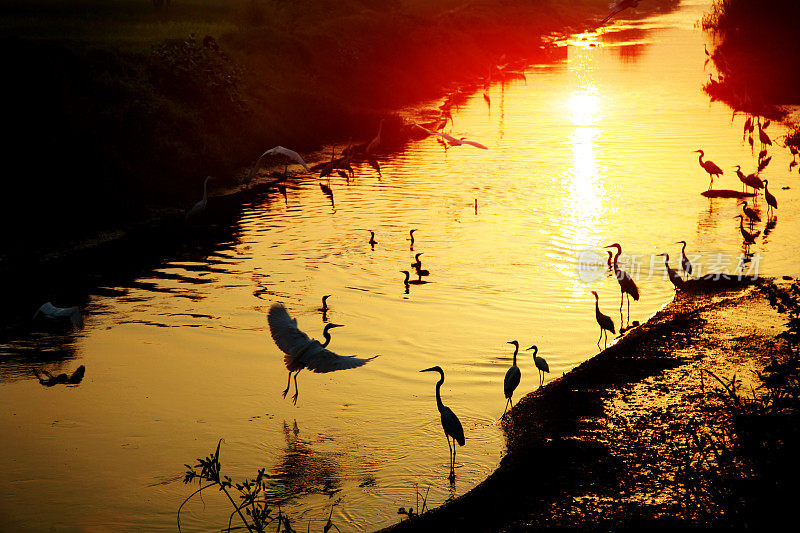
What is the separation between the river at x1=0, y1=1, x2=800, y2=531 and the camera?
384 inches

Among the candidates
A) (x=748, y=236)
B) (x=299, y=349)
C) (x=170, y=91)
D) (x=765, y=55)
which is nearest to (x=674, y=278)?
(x=748, y=236)

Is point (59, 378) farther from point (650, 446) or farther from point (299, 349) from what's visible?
point (650, 446)

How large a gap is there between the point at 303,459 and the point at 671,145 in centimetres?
2480

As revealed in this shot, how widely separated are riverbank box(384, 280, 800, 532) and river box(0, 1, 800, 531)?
73cm

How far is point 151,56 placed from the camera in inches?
1133

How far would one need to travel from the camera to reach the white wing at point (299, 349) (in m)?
9.80

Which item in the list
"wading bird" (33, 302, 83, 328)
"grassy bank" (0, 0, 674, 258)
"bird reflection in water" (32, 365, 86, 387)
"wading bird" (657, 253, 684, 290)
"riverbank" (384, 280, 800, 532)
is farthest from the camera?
"grassy bank" (0, 0, 674, 258)

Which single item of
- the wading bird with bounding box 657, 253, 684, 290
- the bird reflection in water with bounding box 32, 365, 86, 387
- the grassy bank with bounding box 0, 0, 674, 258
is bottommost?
the bird reflection in water with bounding box 32, 365, 86, 387

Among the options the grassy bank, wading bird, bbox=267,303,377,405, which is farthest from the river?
the grassy bank

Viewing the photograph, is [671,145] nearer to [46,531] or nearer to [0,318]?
[0,318]

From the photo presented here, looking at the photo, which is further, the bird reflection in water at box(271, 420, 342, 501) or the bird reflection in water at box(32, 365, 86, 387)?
the bird reflection in water at box(32, 365, 86, 387)

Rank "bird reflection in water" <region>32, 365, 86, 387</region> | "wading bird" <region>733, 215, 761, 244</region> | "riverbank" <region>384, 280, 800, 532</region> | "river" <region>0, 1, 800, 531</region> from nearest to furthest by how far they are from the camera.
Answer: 1. "riverbank" <region>384, 280, 800, 532</region>
2. "river" <region>0, 1, 800, 531</region>
3. "bird reflection in water" <region>32, 365, 86, 387</region>
4. "wading bird" <region>733, 215, 761, 244</region>

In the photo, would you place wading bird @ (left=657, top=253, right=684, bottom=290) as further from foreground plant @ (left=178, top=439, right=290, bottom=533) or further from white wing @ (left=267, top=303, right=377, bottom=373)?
foreground plant @ (left=178, top=439, right=290, bottom=533)

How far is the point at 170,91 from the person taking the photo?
93.0ft
